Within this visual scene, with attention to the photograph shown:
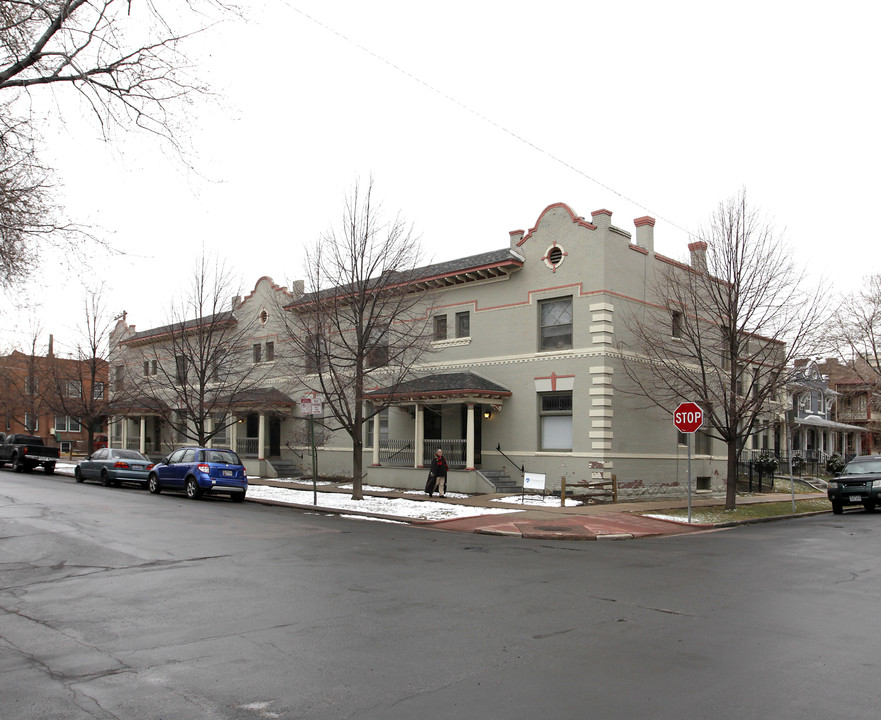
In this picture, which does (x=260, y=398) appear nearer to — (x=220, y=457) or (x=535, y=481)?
(x=220, y=457)

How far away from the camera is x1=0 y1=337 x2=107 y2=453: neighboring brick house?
39.0 m

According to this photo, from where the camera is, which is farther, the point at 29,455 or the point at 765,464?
the point at 29,455

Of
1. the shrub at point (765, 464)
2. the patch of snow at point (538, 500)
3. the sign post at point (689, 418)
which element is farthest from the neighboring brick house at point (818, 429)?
the sign post at point (689, 418)

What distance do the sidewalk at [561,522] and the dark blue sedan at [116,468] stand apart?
288 inches

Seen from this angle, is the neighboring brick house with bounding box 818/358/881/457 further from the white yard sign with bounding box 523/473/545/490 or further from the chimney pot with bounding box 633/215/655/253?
the white yard sign with bounding box 523/473/545/490

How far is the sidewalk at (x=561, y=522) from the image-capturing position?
16.7 m

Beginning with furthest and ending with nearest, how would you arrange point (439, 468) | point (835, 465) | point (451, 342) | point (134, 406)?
point (835, 465) → point (134, 406) → point (451, 342) → point (439, 468)

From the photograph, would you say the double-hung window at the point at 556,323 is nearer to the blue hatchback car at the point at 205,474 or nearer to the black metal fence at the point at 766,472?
the blue hatchback car at the point at 205,474

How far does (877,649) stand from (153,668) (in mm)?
6560

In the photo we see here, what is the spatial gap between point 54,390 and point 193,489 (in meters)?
27.3

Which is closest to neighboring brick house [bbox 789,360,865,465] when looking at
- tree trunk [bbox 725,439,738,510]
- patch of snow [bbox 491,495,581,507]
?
tree trunk [bbox 725,439,738,510]

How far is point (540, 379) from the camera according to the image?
25.8 m

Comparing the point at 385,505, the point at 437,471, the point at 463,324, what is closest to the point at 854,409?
the point at 463,324

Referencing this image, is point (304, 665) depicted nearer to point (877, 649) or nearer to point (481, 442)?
point (877, 649)
